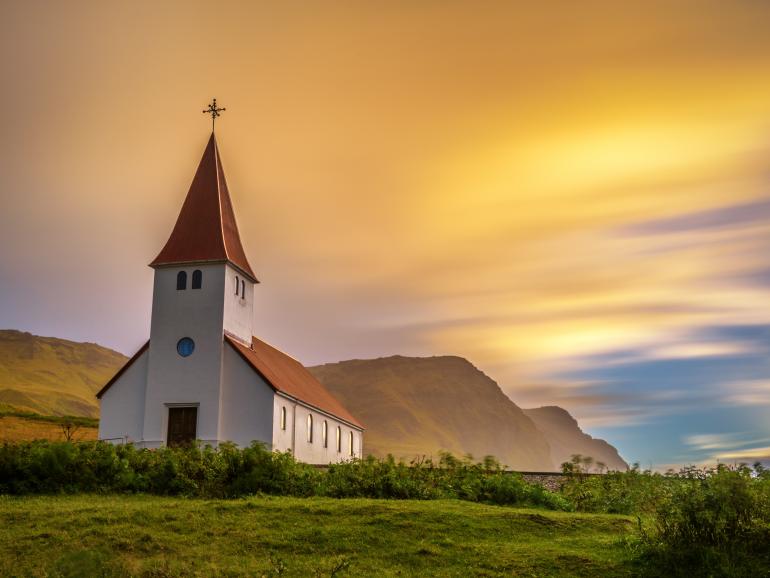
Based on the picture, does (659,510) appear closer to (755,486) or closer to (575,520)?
(755,486)

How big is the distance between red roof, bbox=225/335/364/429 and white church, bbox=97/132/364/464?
0.55ft

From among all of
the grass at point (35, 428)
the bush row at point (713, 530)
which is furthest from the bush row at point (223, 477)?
the grass at point (35, 428)

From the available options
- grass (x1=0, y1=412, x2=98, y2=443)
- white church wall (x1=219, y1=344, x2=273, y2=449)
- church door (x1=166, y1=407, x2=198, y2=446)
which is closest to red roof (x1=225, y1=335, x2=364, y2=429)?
white church wall (x1=219, y1=344, x2=273, y2=449)

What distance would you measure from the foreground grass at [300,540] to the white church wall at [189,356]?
18648 mm

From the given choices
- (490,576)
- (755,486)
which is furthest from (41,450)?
(755,486)

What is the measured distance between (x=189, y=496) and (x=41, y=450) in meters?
4.17

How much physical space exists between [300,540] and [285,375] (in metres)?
29.8

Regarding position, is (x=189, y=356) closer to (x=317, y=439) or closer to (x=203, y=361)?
(x=203, y=361)

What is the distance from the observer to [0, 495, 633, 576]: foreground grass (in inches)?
510

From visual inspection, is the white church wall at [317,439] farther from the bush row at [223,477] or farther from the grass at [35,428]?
the bush row at [223,477]

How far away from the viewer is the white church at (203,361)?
3650cm

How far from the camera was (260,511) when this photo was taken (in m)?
16.6

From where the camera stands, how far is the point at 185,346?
37.5 m

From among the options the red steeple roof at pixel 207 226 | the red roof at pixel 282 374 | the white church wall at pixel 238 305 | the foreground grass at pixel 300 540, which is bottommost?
the foreground grass at pixel 300 540
